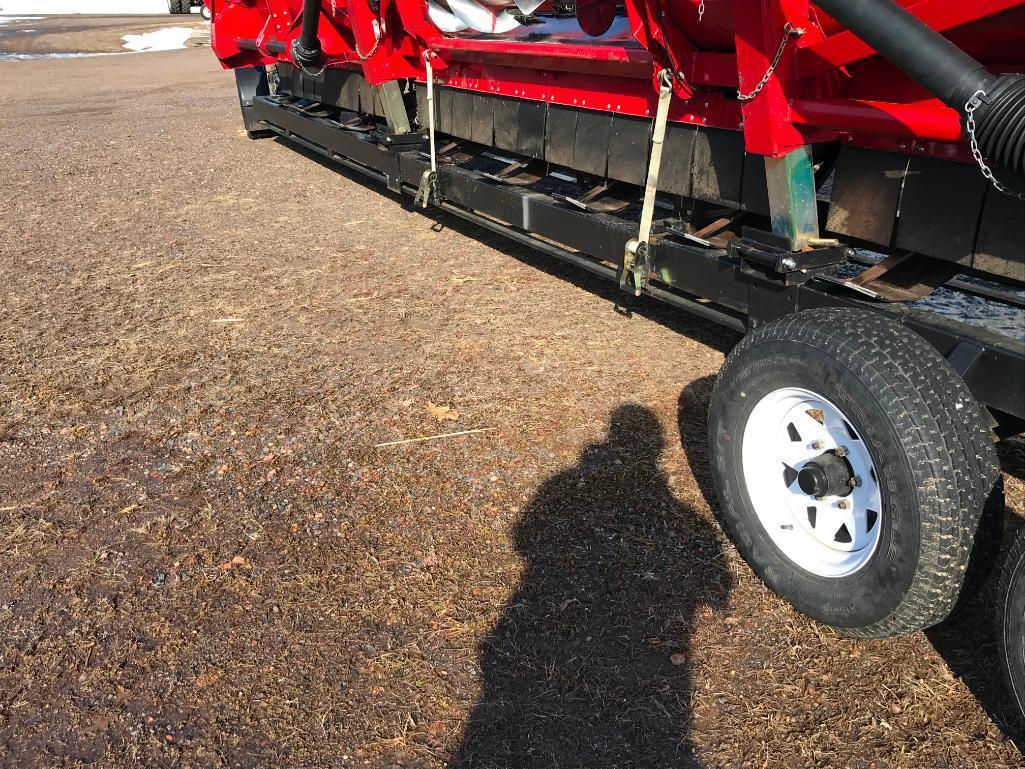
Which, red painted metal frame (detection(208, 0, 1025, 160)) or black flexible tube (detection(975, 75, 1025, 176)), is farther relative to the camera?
red painted metal frame (detection(208, 0, 1025, 160))

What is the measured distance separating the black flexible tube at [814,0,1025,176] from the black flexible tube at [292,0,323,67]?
4.68 metres

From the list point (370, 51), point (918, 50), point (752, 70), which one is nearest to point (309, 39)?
point (370, 51)

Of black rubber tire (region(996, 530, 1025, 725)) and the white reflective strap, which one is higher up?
the white reflective strap

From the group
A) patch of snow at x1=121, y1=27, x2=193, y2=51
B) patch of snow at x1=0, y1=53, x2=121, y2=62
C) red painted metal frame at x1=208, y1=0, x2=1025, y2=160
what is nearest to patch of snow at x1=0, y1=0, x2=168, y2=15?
patch of snow at x1=121, y1=27, x2=193, y2=51

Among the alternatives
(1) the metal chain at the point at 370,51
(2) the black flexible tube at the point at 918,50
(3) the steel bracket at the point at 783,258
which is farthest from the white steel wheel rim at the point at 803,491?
(1) the metal chain at the point at 370,51

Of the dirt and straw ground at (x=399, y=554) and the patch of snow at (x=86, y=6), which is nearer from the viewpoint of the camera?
the dirt and straw ground at (x=399, y=554)

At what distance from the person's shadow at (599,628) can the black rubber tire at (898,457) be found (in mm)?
382

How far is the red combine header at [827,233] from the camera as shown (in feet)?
7.02

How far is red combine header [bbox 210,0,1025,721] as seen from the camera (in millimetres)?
2139

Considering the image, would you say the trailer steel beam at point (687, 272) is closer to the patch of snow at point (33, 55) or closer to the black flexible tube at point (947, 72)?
the black flexible tube at point (947, 72)

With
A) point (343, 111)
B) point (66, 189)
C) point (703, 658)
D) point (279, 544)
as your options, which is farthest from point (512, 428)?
point (66, 189)

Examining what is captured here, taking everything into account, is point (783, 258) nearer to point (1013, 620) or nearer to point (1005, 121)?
point (1005, 121)

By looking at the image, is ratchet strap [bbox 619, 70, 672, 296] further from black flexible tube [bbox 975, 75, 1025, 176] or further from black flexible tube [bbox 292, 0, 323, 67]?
black flexible tube [bbox 292, 0, 323, 67]

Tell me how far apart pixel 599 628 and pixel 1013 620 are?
1042 mm
